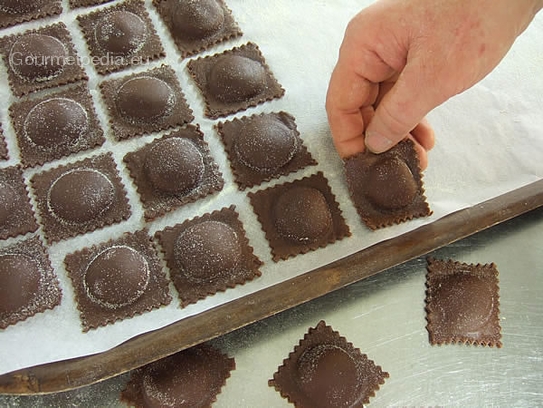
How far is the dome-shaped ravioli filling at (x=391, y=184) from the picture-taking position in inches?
82.1

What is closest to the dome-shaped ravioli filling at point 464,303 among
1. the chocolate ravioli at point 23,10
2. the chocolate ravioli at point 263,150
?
the chocolate ravioli at point 263,150

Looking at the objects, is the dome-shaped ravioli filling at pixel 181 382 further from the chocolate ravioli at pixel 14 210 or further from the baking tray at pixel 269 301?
the chocolate ravioli at pixel 14 210

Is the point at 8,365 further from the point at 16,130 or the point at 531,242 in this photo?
the point at 531,242

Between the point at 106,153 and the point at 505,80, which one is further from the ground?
A: the point at 106,153

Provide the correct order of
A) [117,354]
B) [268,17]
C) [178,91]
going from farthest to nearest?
[268,17], [178,91], [117,354]

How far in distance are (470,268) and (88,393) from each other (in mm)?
1519

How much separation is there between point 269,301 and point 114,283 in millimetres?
566

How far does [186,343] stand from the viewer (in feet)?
6.13

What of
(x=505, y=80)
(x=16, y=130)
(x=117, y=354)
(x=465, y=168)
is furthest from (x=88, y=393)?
(x=505, y=80)

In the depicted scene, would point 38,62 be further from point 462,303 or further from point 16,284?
point 462,303

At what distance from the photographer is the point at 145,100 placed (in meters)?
2.26

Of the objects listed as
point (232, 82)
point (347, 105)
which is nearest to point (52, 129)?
point (232, 82)

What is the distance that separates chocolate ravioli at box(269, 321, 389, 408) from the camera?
6.43 ft

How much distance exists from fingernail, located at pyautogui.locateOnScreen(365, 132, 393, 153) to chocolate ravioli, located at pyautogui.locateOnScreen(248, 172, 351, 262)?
271 mm
